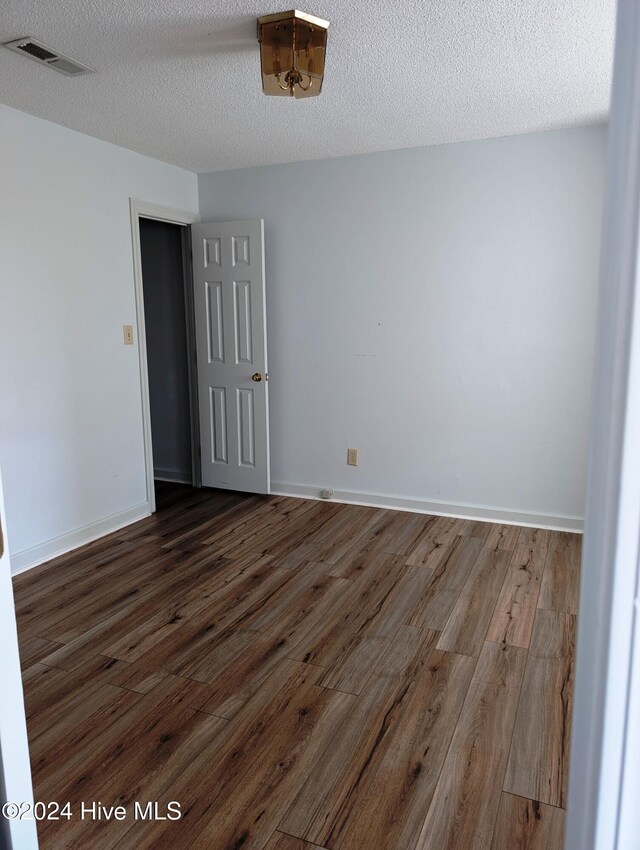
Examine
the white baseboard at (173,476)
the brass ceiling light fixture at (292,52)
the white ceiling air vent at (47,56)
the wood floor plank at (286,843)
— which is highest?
the white ceiling air vent at (47,56)

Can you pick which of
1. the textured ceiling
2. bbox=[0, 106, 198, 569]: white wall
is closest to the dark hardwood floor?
bbox=[0, 106, 198, 569]: white wall

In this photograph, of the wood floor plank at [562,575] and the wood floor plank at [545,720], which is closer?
the wood floor plank at [545,720]

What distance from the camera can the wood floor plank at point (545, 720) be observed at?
5.68ft

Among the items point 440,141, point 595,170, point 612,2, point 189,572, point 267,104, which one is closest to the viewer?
point 612,2

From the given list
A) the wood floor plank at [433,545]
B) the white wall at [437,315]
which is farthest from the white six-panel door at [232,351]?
the wood floor plank at [433,545]

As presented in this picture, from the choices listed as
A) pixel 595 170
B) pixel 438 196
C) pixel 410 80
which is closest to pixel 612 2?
pixel 410 80

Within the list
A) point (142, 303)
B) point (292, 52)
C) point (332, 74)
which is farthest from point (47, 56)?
point (142, 303)

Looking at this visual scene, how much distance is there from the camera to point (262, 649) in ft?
8.08

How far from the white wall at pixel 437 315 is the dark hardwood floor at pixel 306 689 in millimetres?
623

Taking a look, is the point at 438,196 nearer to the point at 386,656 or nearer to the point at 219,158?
the point at 219,158

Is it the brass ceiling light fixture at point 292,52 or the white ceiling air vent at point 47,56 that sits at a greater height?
the white ceiling air vent at point 47,56

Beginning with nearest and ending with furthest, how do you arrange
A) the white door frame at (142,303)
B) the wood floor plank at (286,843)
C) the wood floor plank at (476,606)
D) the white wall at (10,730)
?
the white wall at (10,730) < the wood floor plank at (286,843) < the wood floor plank at (476,606) < the white door frame at (142,303)

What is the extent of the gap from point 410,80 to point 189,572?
2.68 metres

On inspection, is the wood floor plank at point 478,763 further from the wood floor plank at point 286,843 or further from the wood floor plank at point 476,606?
the wood floor plank at point 286,843
